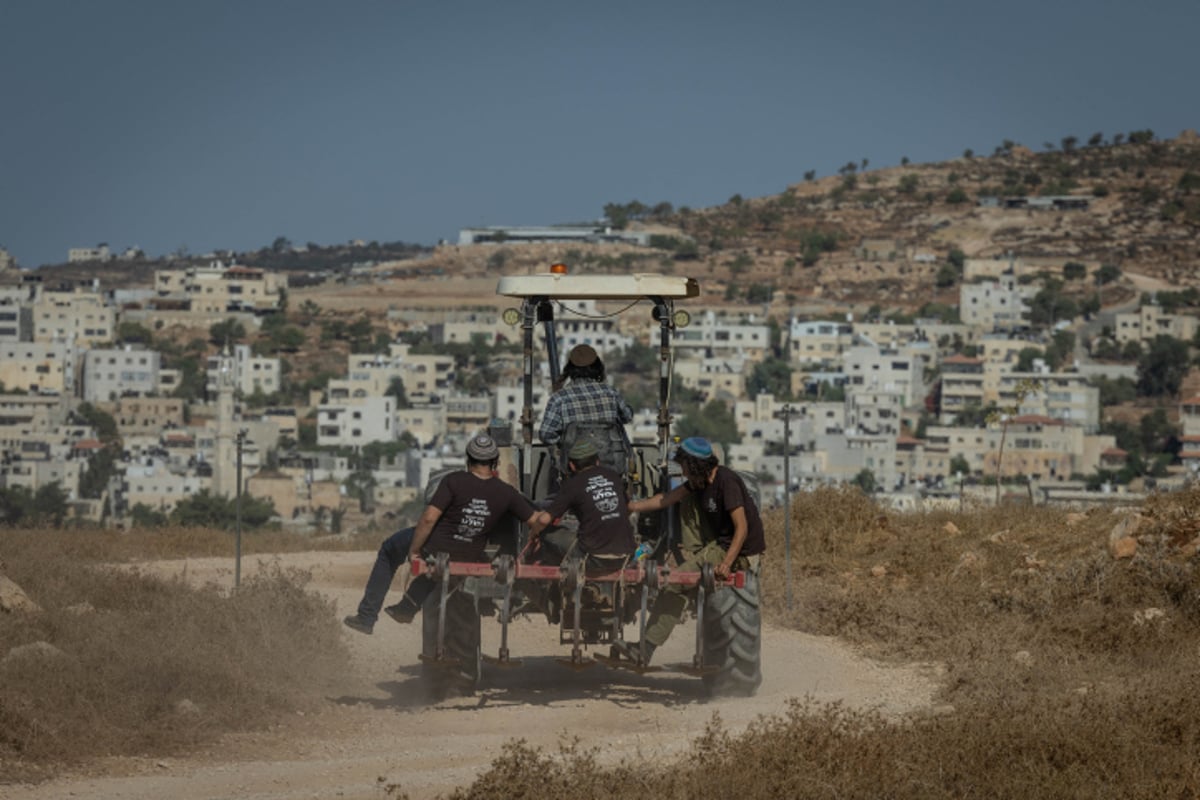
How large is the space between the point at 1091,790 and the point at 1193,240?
161 metres

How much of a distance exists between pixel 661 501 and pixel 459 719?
1.71 m

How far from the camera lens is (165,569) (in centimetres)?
1959

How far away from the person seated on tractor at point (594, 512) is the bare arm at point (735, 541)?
1.72 ft

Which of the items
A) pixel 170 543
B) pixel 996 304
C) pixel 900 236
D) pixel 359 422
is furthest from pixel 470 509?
pixel 900 236

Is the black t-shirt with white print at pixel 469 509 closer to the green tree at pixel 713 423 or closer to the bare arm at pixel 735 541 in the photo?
the bare arm at pixel 735 541

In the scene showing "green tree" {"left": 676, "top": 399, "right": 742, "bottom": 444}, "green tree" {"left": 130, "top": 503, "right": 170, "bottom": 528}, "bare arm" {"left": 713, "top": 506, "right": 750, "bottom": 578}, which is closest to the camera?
"bare arm" {"left": 713, "top": 506, "right": 750, "bottom": 578}

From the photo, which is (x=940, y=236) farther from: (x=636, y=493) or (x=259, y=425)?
(x=636, y=493)

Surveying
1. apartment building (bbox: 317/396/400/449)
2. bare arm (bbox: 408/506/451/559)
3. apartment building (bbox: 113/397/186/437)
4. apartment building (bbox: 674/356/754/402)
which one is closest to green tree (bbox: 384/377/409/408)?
apartment building (bbox: 317/396/400/449)

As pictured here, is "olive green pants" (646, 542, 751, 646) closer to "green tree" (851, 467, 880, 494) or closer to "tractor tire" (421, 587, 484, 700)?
"tractor tire" (421, 587, 484, 700)

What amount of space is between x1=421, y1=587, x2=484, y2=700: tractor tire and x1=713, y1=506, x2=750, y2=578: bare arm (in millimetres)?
1418

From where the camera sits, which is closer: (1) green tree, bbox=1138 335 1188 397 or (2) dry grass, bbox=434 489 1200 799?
(2) dry grass, bbox=434 489 1200 799

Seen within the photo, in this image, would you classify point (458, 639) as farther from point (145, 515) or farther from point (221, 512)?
point (145, 515)

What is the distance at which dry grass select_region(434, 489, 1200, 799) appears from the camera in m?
10.0

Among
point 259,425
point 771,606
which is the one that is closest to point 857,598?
point 771,606
